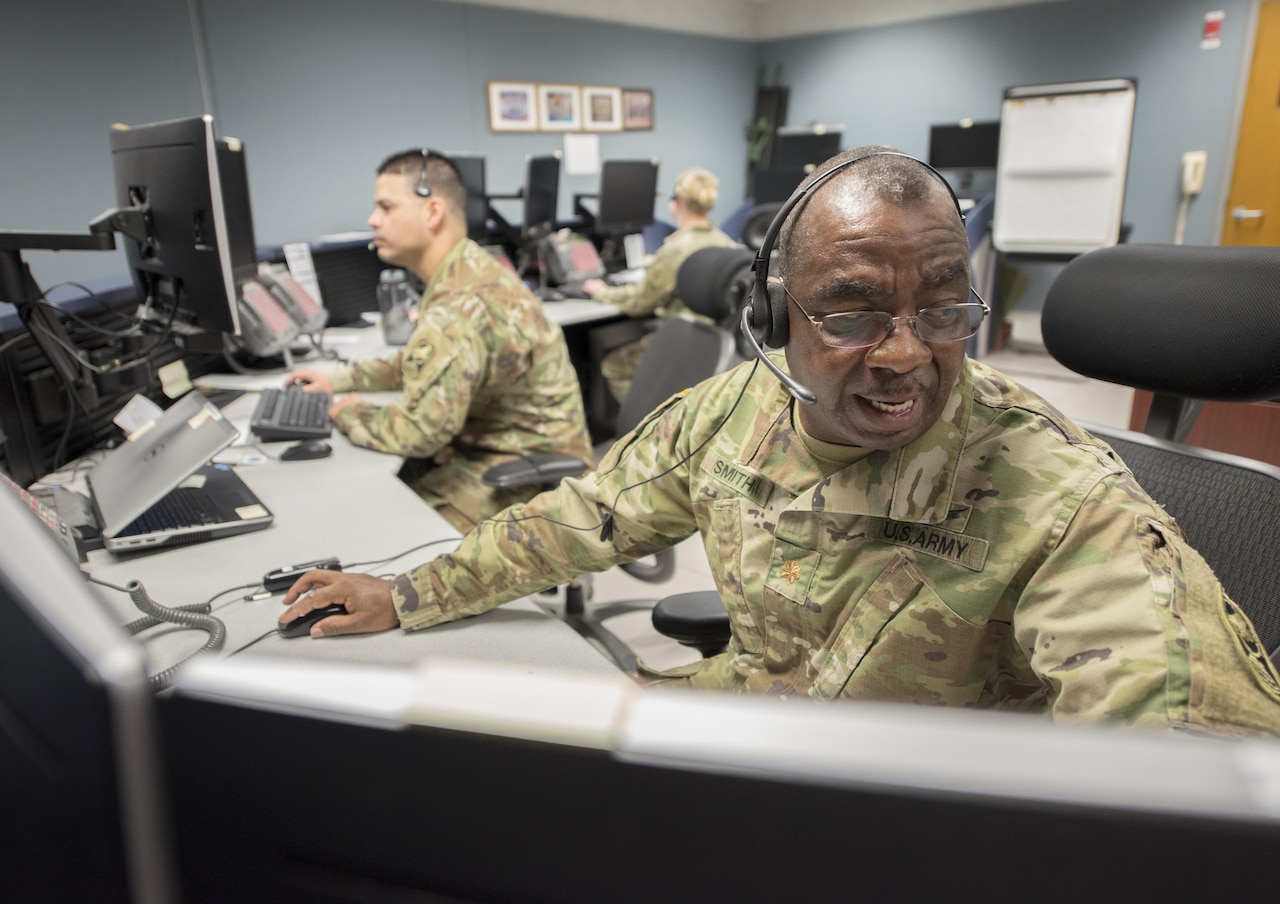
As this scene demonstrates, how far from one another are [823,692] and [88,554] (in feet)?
3.88

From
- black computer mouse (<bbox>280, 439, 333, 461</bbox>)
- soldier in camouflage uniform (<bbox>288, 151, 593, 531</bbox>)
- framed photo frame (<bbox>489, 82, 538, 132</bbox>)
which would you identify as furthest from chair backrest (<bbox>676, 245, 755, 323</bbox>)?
framed photo frame (<bbox>489, 82, 538, 132</bbox>)

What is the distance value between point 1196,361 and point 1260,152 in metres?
5.64

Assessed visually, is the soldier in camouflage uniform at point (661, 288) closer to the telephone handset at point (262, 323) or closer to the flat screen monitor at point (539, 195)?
the flat screen monitor at point (539, 195)

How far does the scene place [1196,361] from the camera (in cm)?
99

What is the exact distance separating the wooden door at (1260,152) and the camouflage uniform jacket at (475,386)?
5.28 metres

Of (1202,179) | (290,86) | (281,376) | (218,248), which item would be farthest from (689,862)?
(1202,179)

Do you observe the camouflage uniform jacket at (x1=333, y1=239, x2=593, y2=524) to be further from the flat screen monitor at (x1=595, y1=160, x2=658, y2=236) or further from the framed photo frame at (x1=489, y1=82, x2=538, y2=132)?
the framed photo frame at (x1=489, y1=82, x2=538, y2=132)

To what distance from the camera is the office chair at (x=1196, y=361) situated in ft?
3.07

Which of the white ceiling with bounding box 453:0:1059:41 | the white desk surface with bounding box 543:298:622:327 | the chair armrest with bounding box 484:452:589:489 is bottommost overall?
the chair armrest with bounding box 484:452:589:489

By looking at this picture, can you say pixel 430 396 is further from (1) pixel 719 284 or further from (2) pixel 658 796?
(2) pixel 658 796

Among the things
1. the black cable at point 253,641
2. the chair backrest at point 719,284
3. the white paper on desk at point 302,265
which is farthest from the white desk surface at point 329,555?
the white paper on desk at point 302,265

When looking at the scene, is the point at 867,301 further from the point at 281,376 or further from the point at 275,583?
the point at 281,376

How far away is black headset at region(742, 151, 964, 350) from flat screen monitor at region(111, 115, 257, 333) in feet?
3.78

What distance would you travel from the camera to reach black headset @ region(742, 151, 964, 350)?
0.85 m
